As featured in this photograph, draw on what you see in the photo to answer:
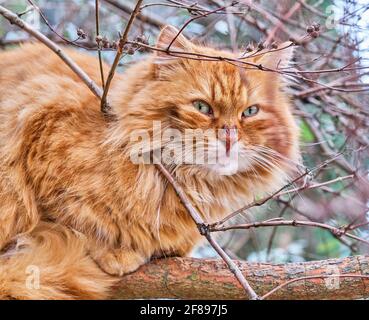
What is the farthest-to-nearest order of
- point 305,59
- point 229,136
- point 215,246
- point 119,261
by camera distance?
point 305,59 < point 119,261 < point 229,136 < point 215,246

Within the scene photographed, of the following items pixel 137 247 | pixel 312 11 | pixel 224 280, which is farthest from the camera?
pixel 312 11

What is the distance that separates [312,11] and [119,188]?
1130 mm

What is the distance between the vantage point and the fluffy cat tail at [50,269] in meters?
1.83

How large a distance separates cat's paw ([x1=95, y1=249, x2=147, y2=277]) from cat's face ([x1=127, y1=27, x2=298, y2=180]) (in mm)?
339

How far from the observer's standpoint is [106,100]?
194 centimetres

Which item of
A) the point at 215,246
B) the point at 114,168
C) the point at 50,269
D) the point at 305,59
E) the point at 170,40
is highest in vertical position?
the point at 305,59

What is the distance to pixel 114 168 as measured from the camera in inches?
76.4

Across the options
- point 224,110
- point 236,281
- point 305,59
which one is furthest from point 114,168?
point 305,59

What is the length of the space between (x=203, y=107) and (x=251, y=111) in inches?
7.0

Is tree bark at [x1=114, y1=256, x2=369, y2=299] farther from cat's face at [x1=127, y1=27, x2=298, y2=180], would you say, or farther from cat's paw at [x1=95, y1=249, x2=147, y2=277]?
cat's face at [x1=127, y1=27, x2=298, y2=180]

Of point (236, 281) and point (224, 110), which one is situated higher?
point (224, 110)

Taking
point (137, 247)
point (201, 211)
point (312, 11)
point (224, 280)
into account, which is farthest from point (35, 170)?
point (312, 11)

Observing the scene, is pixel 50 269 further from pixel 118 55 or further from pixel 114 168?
pixel 118 55
